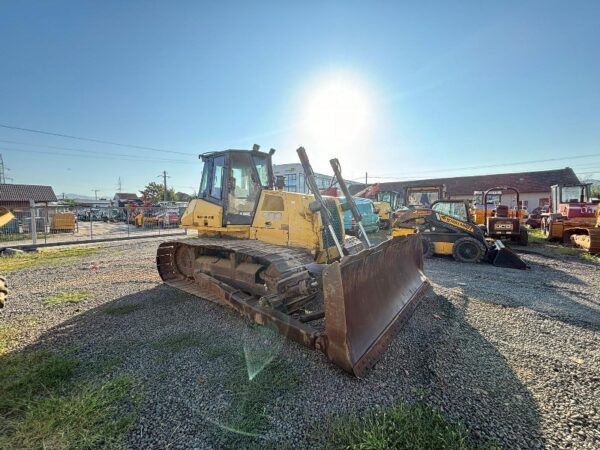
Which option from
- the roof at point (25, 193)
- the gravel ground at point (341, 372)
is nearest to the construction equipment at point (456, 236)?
the gravel ground at point (341, 372)

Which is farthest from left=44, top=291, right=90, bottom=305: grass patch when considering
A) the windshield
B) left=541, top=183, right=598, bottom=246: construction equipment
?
left=541, top=183, right=598, bottom=246: construction equipment

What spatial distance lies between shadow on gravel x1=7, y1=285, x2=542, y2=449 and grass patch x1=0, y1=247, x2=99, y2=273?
6568 mm

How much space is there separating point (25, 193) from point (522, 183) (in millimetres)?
57839

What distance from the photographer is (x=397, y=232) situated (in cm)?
947

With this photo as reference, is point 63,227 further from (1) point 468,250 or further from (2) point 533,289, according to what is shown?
(2) point 533,289

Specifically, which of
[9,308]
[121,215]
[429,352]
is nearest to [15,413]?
[9,308]

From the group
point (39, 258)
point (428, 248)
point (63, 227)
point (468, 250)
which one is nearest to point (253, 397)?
point (428, 248)

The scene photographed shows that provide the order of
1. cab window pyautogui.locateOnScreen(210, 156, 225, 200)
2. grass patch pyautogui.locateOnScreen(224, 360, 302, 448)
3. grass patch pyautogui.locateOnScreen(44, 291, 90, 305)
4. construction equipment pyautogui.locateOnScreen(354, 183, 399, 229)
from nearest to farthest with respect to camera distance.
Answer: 1. grass patch pyautogui.locateOnScreen(224, 360, 302, 448)
2. grass patch pyautogui.locateOnScreen(44, 291, 90, 305)
3. cab window pyautogui.locateOnScreen(210, 156, 225, 200)
4. construction equipment pyautogui.locateOnScreen(354, 183, 399, 229)

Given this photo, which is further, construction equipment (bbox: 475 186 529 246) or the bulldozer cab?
construction equipment (bbox: 475 186 529 246)

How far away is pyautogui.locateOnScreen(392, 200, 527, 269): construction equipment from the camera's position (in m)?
8.28

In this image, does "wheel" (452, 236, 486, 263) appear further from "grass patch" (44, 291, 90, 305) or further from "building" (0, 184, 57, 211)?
"building" (0, 184, 57, 211)

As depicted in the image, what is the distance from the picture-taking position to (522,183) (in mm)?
34875

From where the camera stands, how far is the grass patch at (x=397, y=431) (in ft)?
6.68

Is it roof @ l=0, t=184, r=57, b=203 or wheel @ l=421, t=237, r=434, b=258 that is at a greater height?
roof @ l=0, t=184, r=57, b=203
